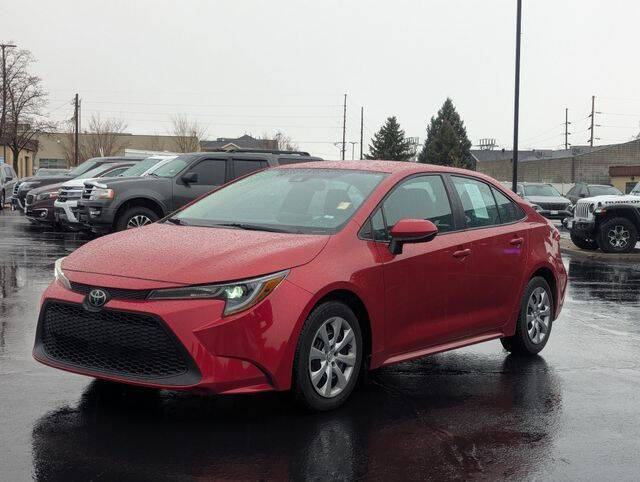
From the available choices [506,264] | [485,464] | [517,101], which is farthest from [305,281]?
[517,101]

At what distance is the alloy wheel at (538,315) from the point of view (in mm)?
7418

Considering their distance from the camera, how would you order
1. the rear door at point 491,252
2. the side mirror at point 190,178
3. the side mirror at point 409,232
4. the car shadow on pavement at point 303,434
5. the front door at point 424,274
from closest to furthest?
the car shadow on pavement at point 303,434 < the side mirror at point 409,232 < the front door at point 424,274 < the rear door at point 491,252 < the side mirror at point 190,178

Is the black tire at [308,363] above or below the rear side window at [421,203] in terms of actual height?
below

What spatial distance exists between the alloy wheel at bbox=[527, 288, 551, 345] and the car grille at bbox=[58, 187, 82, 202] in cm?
1359

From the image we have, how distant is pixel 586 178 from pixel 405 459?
7497 centimetres

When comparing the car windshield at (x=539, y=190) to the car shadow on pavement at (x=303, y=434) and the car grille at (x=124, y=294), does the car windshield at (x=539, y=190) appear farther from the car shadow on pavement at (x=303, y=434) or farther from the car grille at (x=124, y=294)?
the car grille at (x=124, y=294)

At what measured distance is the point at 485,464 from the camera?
4590 millimetres

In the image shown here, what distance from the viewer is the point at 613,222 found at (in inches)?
734

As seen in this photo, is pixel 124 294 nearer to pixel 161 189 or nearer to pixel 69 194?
pixel 161 189

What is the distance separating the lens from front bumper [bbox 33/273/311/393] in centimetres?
480

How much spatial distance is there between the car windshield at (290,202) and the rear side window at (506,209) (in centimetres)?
145

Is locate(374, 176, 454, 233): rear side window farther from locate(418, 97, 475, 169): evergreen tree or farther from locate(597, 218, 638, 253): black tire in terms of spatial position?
locate(418, 97, 475, 169): evergreen tree

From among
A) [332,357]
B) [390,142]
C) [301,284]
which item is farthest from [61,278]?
[390,142]

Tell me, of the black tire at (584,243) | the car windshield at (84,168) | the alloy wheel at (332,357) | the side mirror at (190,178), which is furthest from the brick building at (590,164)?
the alloy wheel at (332,357)
